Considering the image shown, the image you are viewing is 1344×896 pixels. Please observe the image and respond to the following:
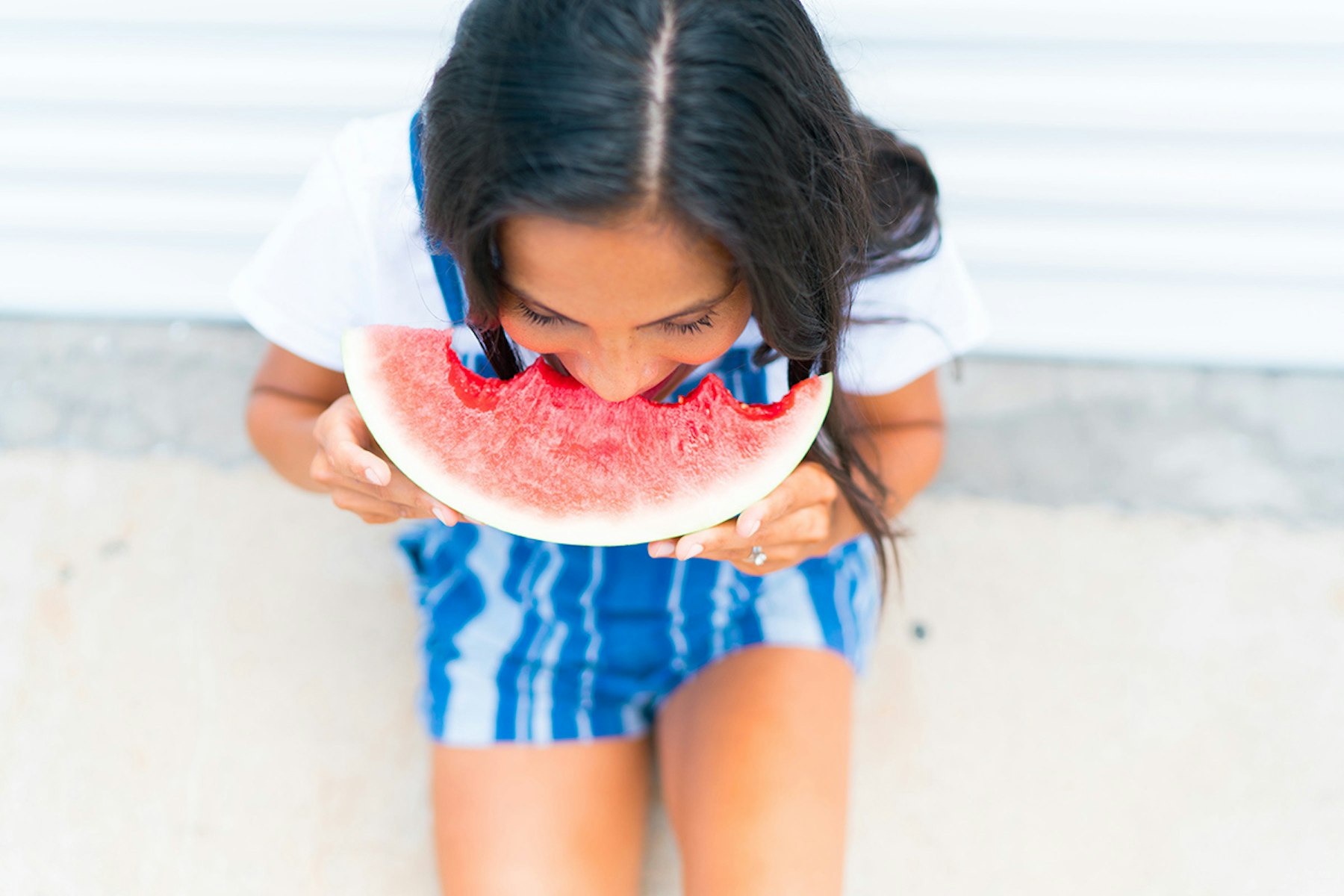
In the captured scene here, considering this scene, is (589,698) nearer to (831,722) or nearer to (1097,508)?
(831,722)

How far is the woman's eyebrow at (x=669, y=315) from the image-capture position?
2.81ft

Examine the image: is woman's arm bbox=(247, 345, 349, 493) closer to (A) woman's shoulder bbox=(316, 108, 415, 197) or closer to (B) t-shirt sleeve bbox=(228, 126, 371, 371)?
(B) t-shirt sleeve bbox=(228, 126, 371, 371)

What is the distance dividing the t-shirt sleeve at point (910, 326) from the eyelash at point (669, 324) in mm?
298

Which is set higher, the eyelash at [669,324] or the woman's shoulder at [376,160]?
the woman's shoulder at [376,160]

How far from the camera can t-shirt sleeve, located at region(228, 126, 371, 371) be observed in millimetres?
1104

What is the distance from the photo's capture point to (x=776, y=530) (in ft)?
3.47

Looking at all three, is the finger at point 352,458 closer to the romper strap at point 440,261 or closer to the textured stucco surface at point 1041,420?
the romper strap at point 440,261

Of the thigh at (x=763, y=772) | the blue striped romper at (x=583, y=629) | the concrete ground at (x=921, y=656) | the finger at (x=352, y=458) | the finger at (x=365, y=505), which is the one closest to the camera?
the finger at (x=352, y=458)

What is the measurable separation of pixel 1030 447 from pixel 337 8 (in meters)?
1.42

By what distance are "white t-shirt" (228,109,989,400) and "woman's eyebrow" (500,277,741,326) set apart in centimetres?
26

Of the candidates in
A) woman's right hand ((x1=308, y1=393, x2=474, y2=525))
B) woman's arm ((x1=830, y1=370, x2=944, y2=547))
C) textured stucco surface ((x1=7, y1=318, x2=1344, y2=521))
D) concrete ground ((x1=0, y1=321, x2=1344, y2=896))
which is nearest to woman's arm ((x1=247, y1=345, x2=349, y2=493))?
woman's right hand ((x1=308, y1=393, x2=474, y2=525))

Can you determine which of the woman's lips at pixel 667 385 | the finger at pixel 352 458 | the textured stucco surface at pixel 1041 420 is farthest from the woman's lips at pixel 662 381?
the textured stucco surface at pixel 1041 420

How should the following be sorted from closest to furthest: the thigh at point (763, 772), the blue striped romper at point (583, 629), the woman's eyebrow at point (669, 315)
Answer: the woman's eyebrow at point (669, 315) < the thigh at point (763, 772) < the blue striped romper at point (583, 629)

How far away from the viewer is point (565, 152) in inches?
29.5
